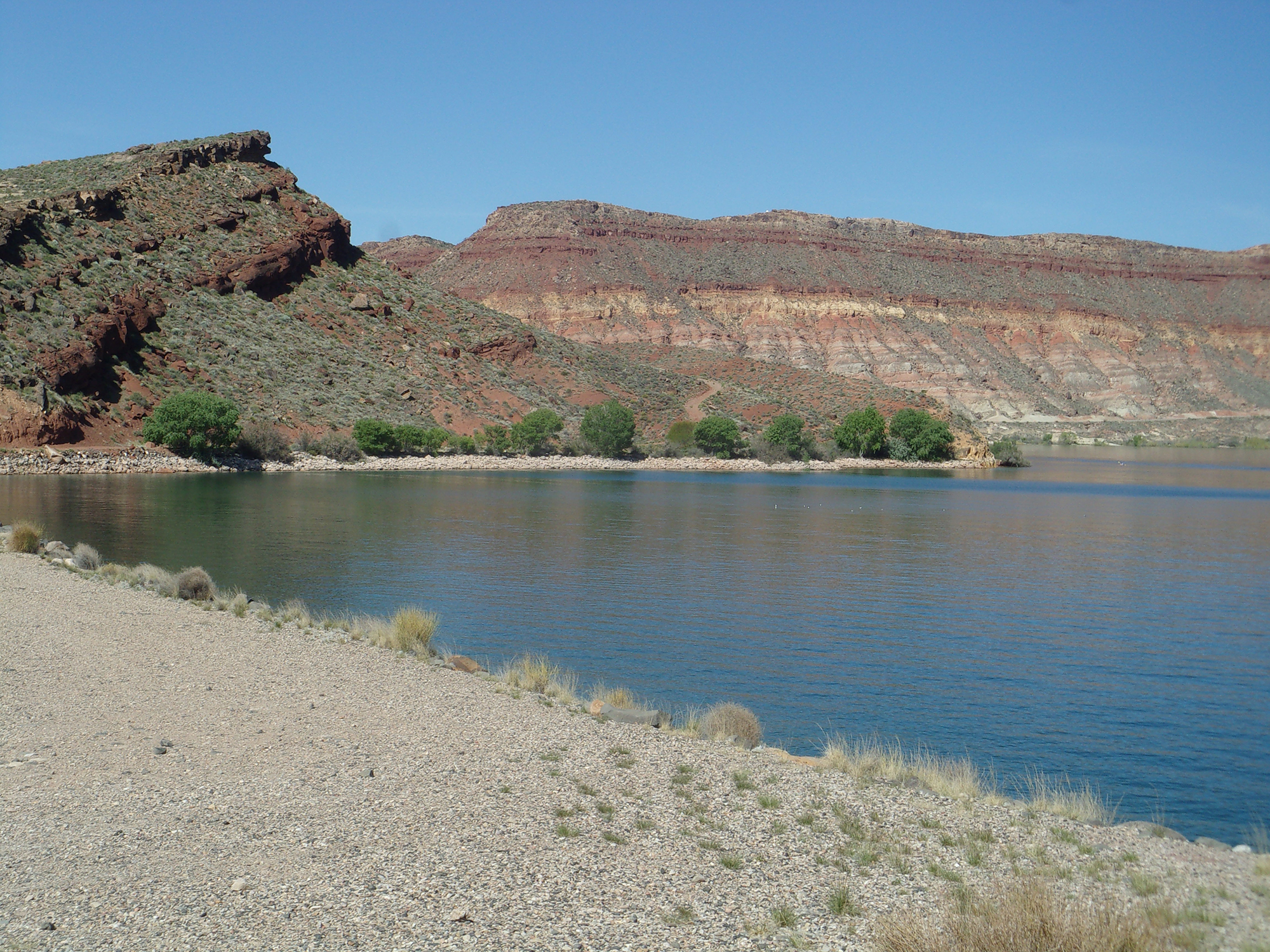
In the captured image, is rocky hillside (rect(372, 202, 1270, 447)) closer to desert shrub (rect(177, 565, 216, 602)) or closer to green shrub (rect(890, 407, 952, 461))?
green shrub (rect(890, 407, 952, 461))

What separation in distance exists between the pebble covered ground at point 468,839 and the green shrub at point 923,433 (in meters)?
78.9

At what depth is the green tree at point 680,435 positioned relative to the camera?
274ft

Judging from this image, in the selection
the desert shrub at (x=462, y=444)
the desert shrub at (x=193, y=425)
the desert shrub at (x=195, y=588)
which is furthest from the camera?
the desert shrub at (x=462, y=444)

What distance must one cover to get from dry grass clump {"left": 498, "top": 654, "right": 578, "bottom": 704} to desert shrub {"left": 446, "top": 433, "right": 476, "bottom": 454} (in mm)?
57147

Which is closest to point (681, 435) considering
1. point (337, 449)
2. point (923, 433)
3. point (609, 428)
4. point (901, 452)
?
point (609, 428)

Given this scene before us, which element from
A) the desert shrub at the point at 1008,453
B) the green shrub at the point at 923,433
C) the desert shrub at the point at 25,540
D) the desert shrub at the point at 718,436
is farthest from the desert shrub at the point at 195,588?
the desert shrub at the point at 1008,453

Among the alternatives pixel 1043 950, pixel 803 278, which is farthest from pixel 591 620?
pixel 803 278

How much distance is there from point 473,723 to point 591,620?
8.55 m

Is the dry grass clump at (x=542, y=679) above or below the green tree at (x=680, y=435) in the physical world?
below

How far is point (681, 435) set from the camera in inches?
3302

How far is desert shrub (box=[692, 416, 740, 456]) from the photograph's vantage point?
268ft

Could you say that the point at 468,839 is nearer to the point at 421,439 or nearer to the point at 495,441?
the point at 421,439

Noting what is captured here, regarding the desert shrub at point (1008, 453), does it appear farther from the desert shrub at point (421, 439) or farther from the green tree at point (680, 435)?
the desert shrub at point (421, 439)

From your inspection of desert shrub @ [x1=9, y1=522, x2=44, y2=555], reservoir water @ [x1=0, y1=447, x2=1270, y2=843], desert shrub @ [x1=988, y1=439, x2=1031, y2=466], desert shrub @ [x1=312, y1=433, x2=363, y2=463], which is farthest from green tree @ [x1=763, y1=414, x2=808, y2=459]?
desert shrub @ [x1=9, y1=522, x2=44, y2=555]
